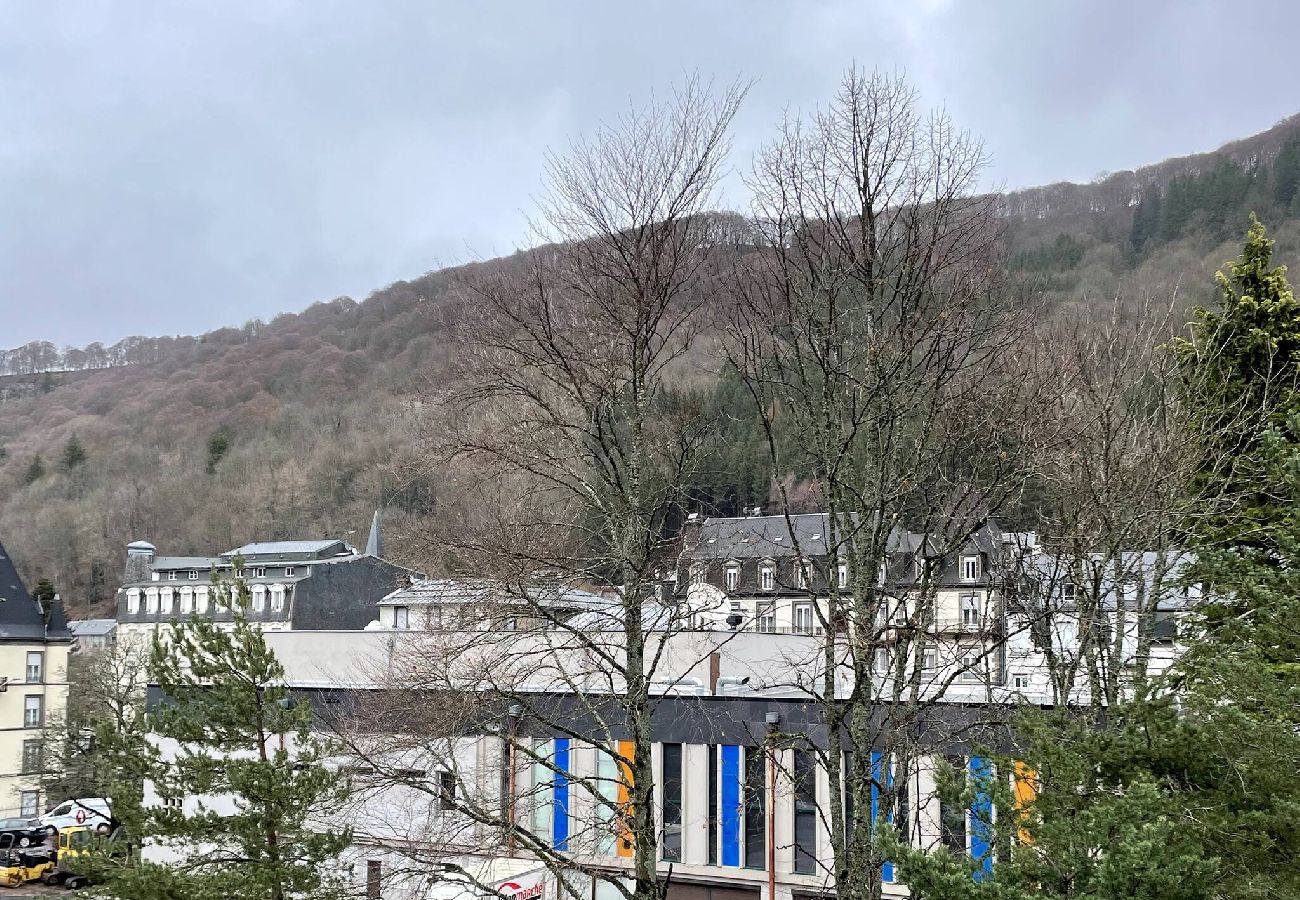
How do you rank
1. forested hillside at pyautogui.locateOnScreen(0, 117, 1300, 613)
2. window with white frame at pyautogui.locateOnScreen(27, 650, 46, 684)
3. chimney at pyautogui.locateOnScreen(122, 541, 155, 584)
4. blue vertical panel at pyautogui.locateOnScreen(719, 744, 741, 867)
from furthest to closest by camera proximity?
chimney at pyautogui.locateOnScreen(122, 541, 155, 584) < forested hillside at pyautogui.locateOnScreen(0, 117, 1300, 613) < window with white frame at pyautogui.locateOnScreen(27, 650, 46, 684) < blue vertical panel at pyautogui.locateOnScreen(719, 744, 741, 867)

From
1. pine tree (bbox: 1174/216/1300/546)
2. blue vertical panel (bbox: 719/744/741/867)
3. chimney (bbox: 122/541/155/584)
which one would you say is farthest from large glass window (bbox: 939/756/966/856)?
chimney (bbox: 122/541/155/584)

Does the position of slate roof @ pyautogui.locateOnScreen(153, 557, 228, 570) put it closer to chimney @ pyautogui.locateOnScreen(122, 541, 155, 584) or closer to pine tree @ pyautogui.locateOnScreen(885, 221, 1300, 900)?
chimney @ pyautogui.locateOnScreen(122, 541, 155, 584)

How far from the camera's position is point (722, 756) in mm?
16891

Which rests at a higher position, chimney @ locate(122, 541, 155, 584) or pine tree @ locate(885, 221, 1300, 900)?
pine tree @ locate(885, 221, 1300, 900)

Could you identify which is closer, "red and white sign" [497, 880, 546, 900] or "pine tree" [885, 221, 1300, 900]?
"pine tree" [885, 221, 1300, 900]

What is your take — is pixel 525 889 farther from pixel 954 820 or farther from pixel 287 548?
pixel 287 548

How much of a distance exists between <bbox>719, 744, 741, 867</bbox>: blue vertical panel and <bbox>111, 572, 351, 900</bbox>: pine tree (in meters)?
5.83

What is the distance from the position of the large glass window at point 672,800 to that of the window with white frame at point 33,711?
39.0 m

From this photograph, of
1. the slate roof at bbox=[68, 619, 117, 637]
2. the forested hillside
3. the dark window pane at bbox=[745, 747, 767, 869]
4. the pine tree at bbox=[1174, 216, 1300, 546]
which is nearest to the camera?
the pine tree at bbox=[1174, 216, 1300, 546]

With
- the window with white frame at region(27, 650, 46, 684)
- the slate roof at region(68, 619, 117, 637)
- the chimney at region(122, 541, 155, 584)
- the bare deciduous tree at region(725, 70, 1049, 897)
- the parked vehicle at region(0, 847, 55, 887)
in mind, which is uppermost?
the bare deciduous tree at region(725, 70, 1049, 897)

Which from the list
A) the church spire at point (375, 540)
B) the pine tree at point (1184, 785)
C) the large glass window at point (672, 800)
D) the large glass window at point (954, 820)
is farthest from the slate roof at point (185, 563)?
the pine tree at point (1184, 785)

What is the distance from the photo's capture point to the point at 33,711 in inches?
1838

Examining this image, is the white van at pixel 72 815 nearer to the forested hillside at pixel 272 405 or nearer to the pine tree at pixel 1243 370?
the forested hillside at pixel 272 405

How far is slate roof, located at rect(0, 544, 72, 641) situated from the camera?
4728 cm
